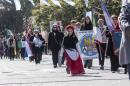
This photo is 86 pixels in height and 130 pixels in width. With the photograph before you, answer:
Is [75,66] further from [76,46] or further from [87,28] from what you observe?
[87,28]

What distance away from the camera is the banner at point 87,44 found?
22.7 m

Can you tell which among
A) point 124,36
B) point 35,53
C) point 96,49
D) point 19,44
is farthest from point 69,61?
point 19,44

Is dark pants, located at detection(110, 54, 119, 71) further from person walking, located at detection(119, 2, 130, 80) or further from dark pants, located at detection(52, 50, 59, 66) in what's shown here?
person walking, located at detection(119, 2, 130, 80)

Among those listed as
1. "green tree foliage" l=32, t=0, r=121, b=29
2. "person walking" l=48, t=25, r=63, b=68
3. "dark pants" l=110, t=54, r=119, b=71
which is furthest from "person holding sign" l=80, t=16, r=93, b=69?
"green tree foliage" l=32, t=0, r=121, b=29

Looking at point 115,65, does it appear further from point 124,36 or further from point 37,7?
point 37,7

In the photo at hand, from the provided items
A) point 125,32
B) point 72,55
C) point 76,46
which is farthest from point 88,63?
point 125,32

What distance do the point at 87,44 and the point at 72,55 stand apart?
489cm

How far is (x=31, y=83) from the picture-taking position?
15.2 m

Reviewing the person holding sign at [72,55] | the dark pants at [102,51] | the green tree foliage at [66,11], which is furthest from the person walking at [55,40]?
the green tree foliage at [66,11]

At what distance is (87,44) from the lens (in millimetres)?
23141

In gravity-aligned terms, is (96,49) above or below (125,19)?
below

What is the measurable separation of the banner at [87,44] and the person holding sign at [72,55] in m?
4.08

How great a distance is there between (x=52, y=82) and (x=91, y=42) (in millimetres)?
7844

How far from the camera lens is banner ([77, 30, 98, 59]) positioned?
22734mm
